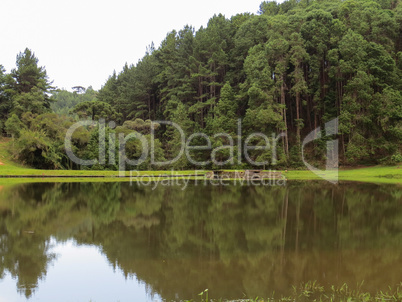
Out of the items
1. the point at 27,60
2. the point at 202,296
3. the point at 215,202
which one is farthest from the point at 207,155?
the point at 202,296

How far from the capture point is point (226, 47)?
65.4 m

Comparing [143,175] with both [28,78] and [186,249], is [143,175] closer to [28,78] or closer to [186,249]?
[186,249]

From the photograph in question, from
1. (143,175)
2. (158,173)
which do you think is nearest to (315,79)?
(158,173)

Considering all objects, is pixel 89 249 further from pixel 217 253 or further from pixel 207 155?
pixel 207 155

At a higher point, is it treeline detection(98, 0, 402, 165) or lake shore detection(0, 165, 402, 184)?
treeline detection(98, 0, 402, 165)

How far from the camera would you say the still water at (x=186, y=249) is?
748cm

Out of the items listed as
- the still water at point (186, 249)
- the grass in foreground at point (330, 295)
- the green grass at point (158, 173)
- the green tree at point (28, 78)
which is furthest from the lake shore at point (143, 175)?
the grass in foreground at point (330, 295)

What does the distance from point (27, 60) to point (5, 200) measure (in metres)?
55.4

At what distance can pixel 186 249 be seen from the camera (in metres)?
10.4

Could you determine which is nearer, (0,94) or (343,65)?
(343,65)

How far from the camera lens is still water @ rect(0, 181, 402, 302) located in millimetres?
7477

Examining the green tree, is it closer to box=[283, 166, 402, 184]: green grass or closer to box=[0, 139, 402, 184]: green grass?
box=[0, 139, 402, 184]: green grass

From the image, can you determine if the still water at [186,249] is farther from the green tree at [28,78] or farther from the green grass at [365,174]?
the green tree at [28,78]

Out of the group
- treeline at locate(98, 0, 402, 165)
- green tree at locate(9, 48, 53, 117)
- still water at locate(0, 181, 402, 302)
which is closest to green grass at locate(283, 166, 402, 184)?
treeline at locate(98, 0, 402, 165)
